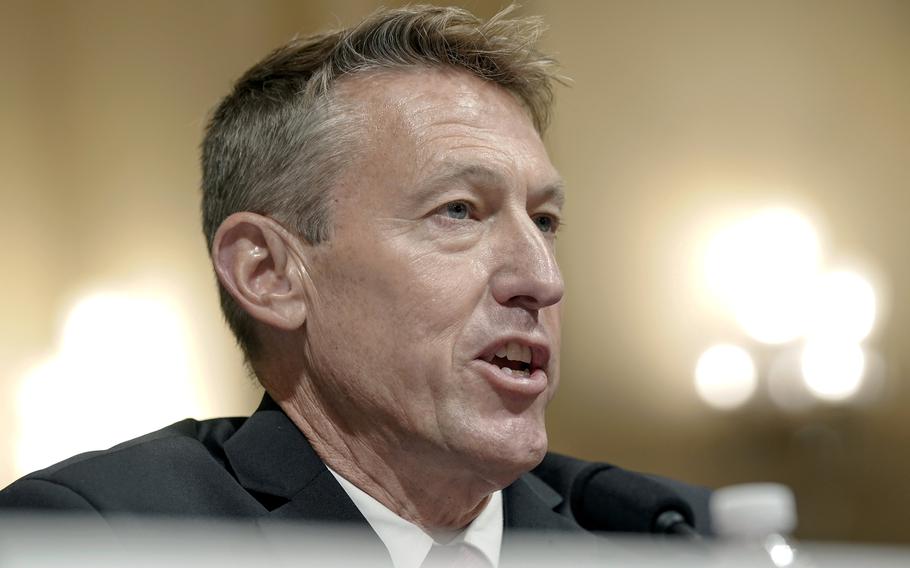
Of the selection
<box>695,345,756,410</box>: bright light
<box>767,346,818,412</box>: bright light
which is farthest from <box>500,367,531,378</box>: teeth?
<box>767,346,818,412</box>: bright light

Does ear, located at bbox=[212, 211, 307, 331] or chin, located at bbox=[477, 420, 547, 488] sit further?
A: ear, located at bbox=[212, 211, 307, 331]

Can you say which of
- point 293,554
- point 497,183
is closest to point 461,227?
point 497,183

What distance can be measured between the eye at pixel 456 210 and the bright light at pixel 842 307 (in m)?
3.26

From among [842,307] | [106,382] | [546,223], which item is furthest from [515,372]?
[842,307]

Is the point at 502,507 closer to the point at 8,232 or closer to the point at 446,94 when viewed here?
the point at 446,94

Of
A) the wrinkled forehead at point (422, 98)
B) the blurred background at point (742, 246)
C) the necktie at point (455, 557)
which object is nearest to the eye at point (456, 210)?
the wrinkled forehead at point (422, 98)

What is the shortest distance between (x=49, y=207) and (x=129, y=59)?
578 mm

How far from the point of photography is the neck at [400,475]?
5.51 feet

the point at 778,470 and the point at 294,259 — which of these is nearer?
the point at 294,259

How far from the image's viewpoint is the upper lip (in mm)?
1621

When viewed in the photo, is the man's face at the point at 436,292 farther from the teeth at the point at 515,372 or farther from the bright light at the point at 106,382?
the bright light at the point at 106,382

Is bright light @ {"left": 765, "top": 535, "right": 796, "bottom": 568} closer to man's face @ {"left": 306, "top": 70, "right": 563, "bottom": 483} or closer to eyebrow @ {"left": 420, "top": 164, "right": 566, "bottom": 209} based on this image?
man's face @ {"left": 306, "top": 70, "right": 563, "bottom": 483}

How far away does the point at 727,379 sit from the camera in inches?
181

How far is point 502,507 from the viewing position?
74.3 inches
